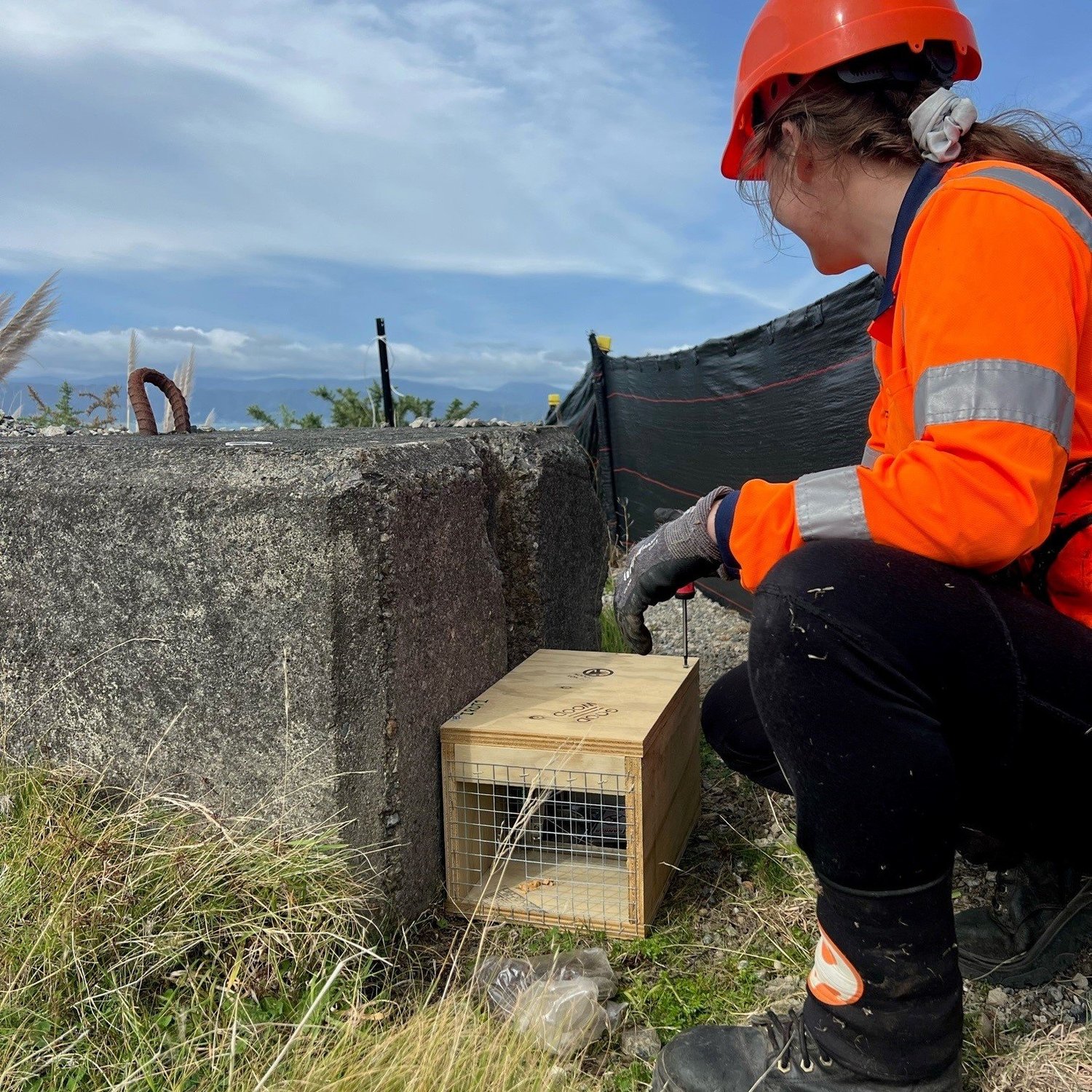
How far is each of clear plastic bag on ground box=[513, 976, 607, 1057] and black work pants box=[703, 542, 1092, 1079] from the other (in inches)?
17.0

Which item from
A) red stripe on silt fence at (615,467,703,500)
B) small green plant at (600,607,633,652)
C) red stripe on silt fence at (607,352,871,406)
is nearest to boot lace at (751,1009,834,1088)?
small green plant at (600,607,633,652)

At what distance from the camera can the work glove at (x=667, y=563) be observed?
66.8 inches

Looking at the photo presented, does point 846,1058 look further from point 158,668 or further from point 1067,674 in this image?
point 158,668

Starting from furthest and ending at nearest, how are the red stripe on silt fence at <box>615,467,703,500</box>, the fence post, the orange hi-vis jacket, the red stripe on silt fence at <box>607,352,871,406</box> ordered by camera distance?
the fence post → the red stripe on silt fence at <box>615,467,703,500</box> → the red stripe on silt fence at <box>607,352,871,406</box> → the orange hi-vis jacket

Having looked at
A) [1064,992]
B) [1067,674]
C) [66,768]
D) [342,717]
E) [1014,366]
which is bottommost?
[1064,992]

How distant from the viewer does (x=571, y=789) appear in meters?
1.94

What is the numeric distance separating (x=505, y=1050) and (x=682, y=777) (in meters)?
0.96

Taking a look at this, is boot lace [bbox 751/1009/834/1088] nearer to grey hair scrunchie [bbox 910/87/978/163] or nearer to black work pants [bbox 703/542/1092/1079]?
black work pants [bbox 703/542/1092/1079]

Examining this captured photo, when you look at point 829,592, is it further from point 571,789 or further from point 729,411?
point 729,411

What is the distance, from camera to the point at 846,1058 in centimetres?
144

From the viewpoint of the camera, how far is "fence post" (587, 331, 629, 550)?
7.59 meters

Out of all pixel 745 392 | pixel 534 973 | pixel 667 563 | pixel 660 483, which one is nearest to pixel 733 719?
pixel 667 563

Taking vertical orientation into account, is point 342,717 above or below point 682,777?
above

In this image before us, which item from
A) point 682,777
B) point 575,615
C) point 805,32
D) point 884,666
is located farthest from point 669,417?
point 884,666
